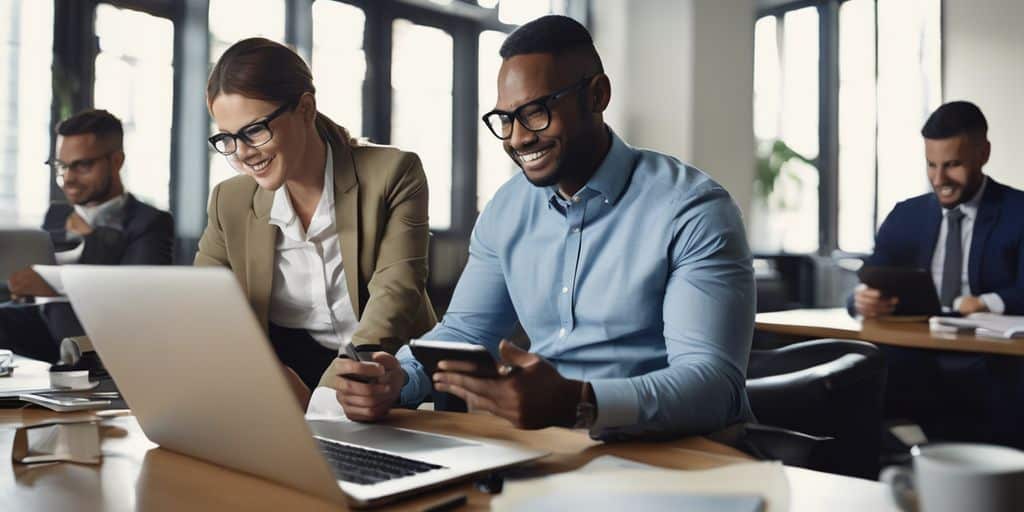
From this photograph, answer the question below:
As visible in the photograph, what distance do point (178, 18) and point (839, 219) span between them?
6.10 m

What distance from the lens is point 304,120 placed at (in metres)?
2.25

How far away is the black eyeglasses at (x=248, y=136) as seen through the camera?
2.13 metres

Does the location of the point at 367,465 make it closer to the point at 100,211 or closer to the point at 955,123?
Answer: the point at 100,211

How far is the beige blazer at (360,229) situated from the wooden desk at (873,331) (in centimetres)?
91

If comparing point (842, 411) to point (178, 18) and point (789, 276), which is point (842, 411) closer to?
point (178, 18)

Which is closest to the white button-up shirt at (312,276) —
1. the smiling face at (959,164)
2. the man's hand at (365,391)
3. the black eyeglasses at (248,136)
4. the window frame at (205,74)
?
the black eyeglasses at (248,136)

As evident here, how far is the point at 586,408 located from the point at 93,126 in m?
3.04

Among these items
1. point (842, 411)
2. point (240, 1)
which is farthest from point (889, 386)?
point (240, 1)

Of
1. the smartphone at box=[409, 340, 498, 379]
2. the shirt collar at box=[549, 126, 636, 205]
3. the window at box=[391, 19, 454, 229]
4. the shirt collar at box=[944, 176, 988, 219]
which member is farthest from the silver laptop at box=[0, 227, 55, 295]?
the shirt collar at box=[944, 176, 988, 219]

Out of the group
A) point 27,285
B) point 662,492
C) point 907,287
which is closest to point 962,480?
point 662,492

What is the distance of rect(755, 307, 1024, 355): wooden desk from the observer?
250 centimetres

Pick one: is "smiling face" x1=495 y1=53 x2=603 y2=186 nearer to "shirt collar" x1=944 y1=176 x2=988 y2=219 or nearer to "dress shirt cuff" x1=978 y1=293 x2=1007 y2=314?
"dress shirt cuff" x1=978 y1=293 x2=1007 y2=314

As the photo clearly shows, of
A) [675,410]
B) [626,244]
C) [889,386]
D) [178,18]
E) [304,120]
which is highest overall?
[178,18]

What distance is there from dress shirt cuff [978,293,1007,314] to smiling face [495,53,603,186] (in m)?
1.97
